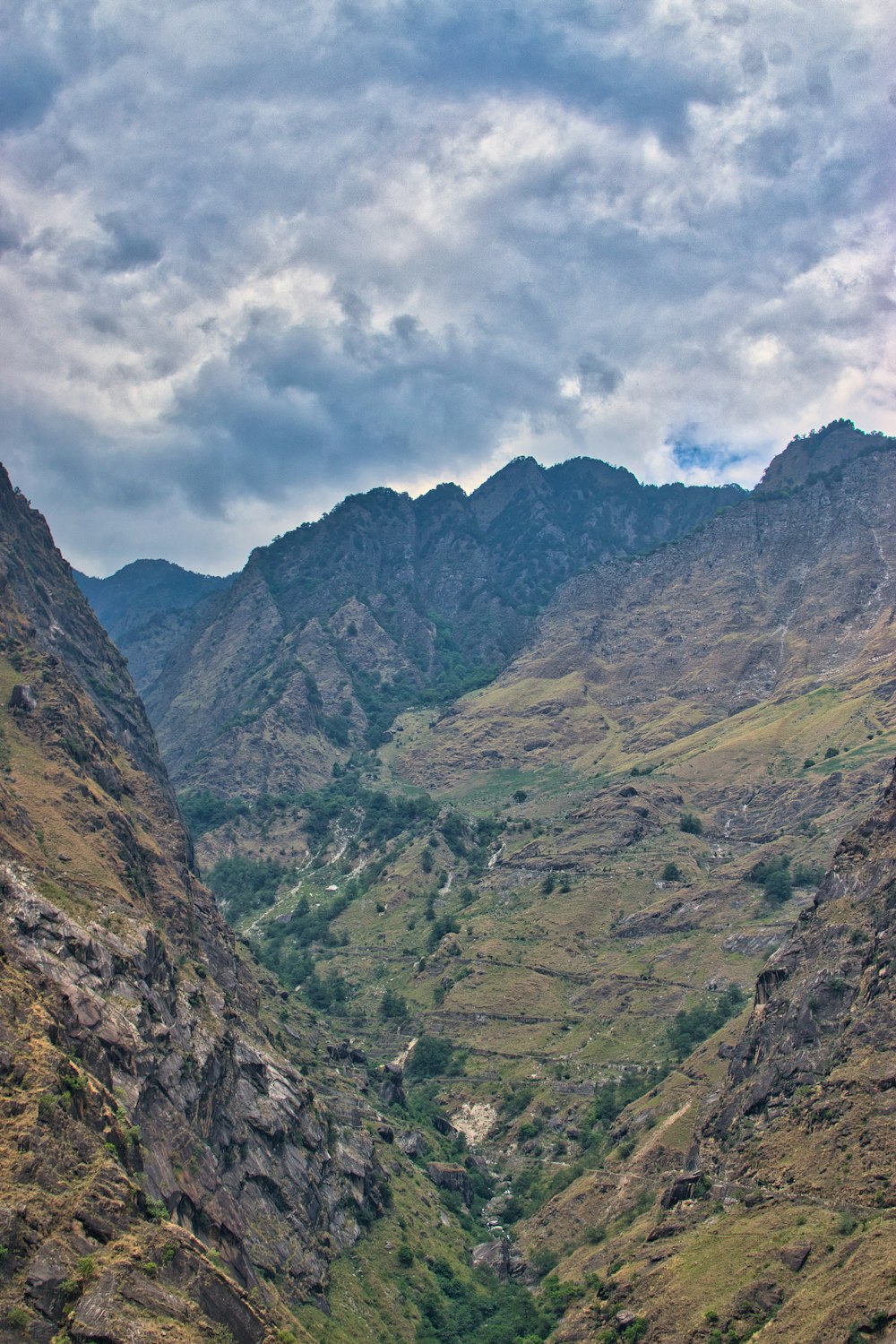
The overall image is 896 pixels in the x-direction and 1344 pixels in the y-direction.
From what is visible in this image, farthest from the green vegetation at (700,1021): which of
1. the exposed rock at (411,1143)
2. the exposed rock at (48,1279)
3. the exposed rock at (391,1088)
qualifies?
the exposed rock at (48,1279)

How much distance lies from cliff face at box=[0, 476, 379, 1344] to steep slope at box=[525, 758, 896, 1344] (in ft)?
99.1

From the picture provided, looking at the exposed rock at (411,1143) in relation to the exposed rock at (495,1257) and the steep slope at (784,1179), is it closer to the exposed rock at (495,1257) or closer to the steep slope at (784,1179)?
the exposed rock at (495,1257)

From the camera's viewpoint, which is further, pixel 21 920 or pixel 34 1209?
pixel 21 920

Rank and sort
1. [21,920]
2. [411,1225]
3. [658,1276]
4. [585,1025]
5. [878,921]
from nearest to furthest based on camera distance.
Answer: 1. [21,920]
2. [658,1276]
3. [878,921]
4. [411,1225]
5. [585,1025]

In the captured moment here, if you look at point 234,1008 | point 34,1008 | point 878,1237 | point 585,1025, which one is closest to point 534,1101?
point 585,1025

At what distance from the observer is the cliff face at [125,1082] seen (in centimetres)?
6694

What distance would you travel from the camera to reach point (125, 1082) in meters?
91.5

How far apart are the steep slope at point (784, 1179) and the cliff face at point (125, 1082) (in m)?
30.2

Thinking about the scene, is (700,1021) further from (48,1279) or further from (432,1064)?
(48,1279)

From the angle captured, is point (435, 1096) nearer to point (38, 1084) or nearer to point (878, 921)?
point (878, 921)

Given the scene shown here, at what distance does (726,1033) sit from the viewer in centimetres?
15488

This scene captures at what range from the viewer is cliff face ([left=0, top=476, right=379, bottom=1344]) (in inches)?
2635

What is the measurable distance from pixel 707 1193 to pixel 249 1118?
47488 mm

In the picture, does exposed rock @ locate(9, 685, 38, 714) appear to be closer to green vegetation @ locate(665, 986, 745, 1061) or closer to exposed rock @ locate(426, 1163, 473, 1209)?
exposed rock @ locate(426, 1163, 473, 1209)
